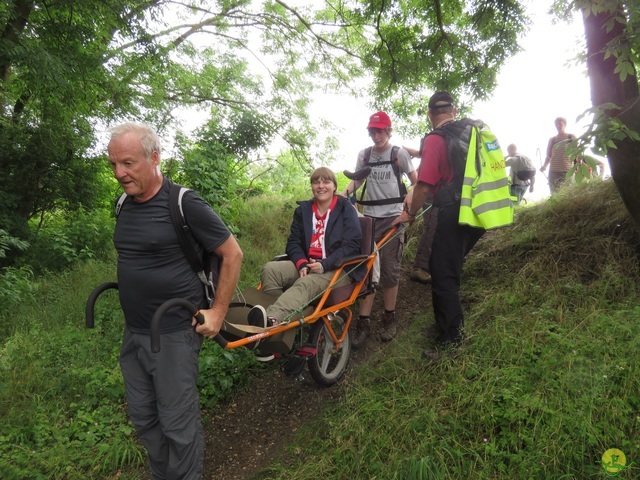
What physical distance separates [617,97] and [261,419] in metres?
3.96

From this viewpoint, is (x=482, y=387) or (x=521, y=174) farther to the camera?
(x=521, y=174)

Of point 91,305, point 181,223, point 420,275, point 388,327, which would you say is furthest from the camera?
point 420,275

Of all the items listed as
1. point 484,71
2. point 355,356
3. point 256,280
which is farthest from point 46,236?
point 484,71

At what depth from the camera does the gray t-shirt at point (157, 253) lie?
2072 mm

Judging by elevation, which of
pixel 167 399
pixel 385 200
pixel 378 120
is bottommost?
pixel 167 399

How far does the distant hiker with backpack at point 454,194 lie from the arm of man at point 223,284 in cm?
168

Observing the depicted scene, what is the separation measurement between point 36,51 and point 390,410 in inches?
211

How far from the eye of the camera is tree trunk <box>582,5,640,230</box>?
10.1 ft

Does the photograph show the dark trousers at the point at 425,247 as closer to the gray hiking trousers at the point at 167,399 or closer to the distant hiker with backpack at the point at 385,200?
Answer: the distant hiker with backpack at the point at 385,200

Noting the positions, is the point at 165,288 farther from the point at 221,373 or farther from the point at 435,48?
the point at 435,48

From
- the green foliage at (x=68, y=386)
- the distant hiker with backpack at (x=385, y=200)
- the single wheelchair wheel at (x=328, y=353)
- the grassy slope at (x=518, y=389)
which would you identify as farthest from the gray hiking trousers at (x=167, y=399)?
the distant hiker with backpack at (x=385, y=200)

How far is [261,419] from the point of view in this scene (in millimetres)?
3402

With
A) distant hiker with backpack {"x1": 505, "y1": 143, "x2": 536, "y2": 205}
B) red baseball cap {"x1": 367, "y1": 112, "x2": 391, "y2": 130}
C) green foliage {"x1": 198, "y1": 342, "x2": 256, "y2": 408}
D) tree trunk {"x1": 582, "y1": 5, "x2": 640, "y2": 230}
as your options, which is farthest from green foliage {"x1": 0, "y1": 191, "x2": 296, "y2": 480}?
distant hiker with backpack {"x1": 505, "y1": 143, "x2": 536, "y2": 205}

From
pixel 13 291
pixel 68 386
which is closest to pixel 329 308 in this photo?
pixel 68 386
